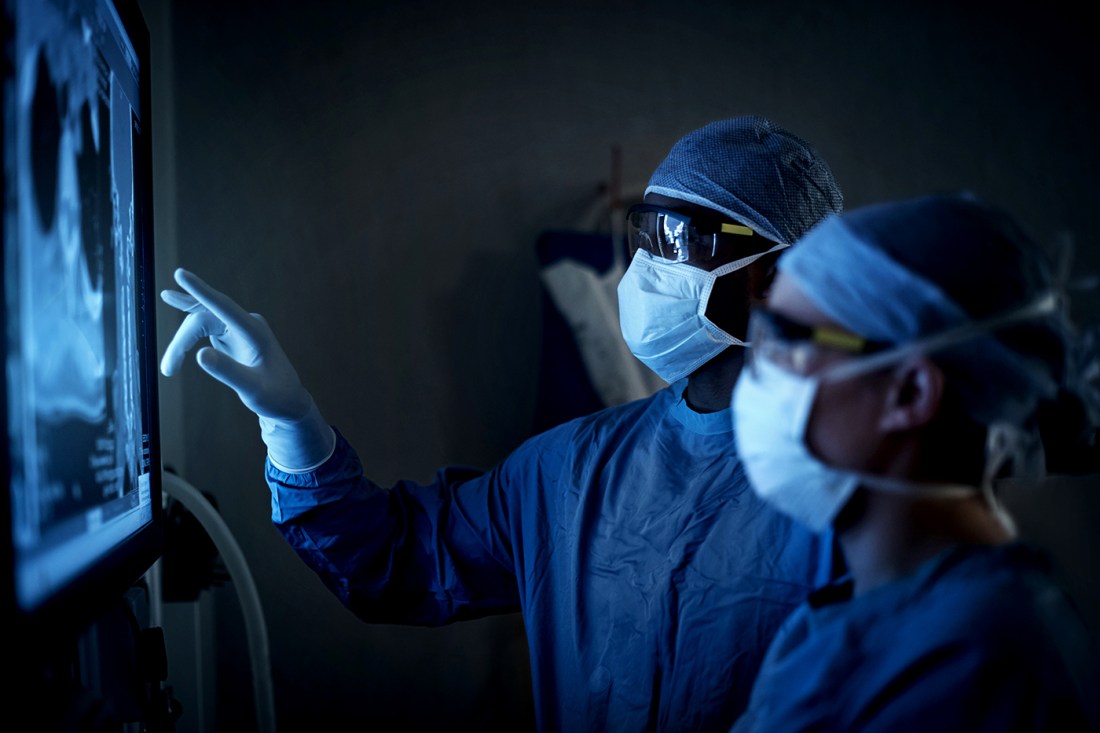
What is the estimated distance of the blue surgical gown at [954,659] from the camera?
2.17 feet

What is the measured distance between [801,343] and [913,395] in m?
0.12

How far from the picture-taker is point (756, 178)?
4.08 ft

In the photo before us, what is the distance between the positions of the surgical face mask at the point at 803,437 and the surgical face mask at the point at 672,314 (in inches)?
14.9

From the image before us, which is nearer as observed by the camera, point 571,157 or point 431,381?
point 431,381

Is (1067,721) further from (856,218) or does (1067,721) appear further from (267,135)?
(267,135)

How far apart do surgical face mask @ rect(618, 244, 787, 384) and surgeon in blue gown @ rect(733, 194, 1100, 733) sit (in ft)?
1.31

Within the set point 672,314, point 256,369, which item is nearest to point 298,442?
point 256,369

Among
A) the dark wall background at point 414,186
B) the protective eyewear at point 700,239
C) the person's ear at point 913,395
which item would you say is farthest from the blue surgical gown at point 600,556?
the dark wall background at point 414,186

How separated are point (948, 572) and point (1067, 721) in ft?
0.49

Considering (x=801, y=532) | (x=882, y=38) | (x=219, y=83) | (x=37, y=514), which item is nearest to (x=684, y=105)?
(x=882, y=38)

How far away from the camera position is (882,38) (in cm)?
244

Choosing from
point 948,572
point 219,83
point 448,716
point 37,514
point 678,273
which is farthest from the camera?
point 448,716

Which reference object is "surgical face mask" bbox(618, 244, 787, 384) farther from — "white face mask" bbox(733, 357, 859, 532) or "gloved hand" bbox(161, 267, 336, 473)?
"gloved hand" bbox(161, 267, 336, 473)

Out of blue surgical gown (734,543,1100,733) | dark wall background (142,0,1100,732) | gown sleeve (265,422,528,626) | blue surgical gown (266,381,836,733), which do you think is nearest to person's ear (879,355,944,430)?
blue surgical gown (734,543,1100,733)
